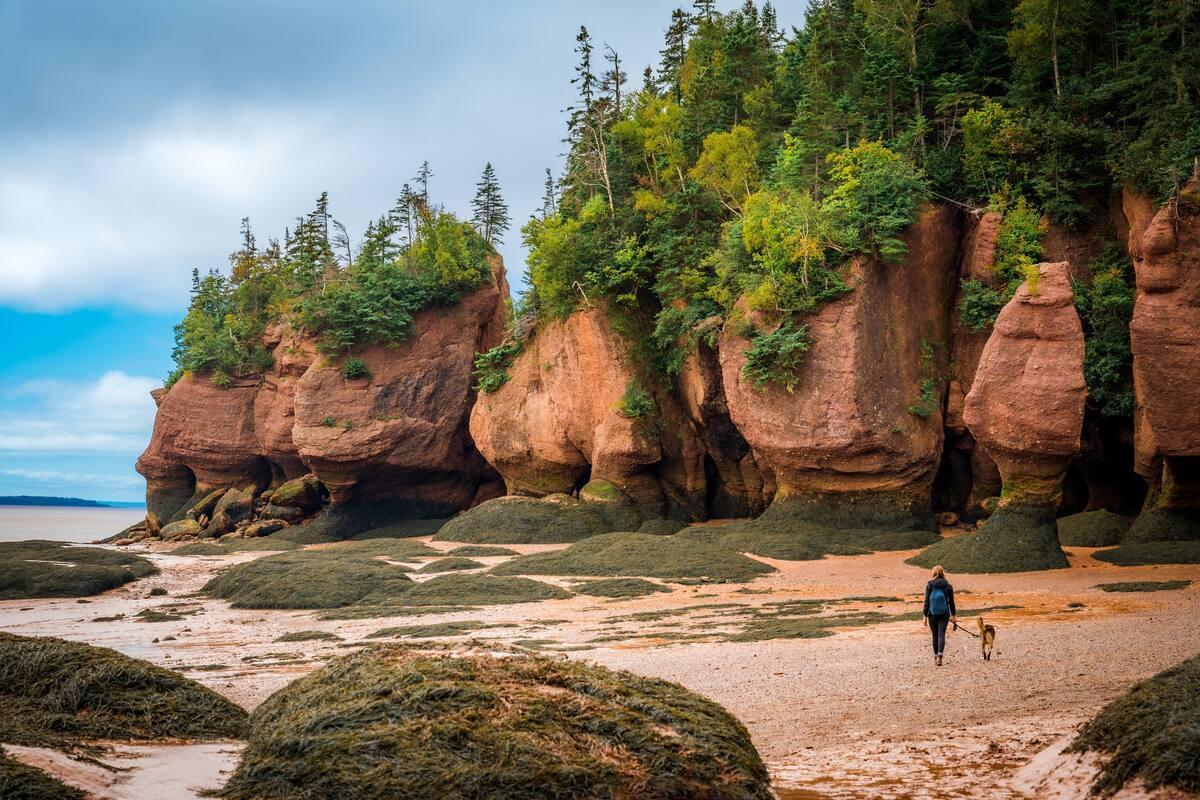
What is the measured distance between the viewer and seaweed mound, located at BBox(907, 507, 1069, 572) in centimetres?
2292

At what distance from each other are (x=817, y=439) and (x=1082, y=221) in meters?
11.1

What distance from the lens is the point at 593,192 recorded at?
45.3 m

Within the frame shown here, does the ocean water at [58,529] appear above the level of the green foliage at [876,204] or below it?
below

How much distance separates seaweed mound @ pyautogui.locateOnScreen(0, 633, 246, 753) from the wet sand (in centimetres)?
94

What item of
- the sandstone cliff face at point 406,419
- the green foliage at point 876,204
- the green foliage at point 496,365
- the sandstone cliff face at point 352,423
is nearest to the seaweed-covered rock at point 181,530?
the sandstone cliff face at point 352,423

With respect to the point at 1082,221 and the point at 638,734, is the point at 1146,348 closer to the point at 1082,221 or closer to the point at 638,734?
the point at 1082,221

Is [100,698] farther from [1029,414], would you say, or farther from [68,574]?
[68,574]

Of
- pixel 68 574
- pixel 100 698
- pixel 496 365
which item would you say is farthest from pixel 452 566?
pixel 100 698

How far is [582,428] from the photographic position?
4197 centimetres

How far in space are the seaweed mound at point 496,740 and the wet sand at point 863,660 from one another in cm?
76

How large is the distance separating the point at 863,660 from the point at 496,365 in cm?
3444

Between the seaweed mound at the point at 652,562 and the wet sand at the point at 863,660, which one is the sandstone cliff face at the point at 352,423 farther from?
the wet sand at the point at 863,660

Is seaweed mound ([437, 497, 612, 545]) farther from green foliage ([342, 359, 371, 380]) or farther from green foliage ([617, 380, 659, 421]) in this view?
green foliage ([342, 359, 371, 380])

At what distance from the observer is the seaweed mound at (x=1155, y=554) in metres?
22.4
